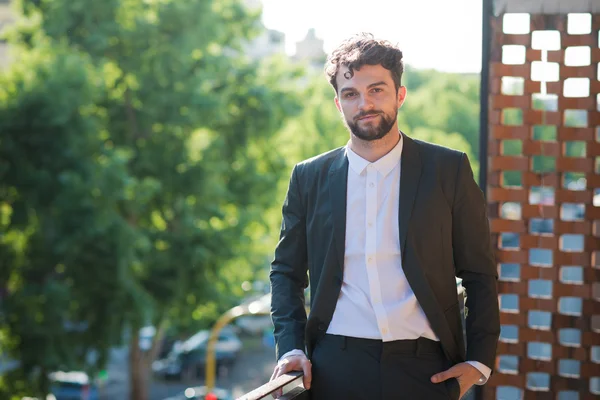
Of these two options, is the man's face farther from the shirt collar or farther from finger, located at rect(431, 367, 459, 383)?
finger, located at rect(431, 367, 459, 383)

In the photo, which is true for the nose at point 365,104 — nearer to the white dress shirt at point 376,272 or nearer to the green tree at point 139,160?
the white dress shirt at point 376,272

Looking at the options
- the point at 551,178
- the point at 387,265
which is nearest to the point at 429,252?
the point at 387,265

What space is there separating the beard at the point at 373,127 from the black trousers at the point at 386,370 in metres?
0.54

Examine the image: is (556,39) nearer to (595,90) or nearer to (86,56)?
(595,90)

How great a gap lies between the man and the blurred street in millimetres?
28401

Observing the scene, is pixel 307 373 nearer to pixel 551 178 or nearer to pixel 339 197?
pixel 339 197

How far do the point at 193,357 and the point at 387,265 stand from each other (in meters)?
33.4

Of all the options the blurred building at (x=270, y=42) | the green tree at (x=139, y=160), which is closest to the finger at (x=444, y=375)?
the green tree at (x=139, y=160)

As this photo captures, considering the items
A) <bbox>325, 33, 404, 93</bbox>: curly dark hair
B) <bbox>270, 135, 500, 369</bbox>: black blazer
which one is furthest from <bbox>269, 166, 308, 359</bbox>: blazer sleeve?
<bbox>325, 33, 404, 93</bbox>: curly dark hair

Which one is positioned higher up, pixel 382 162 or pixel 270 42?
pixel 270 42

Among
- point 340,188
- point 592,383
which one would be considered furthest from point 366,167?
point 592,383

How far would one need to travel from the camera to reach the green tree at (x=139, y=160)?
15.8 meters

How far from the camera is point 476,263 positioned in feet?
7.79

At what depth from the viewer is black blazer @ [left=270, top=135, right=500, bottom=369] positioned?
2318 mm
